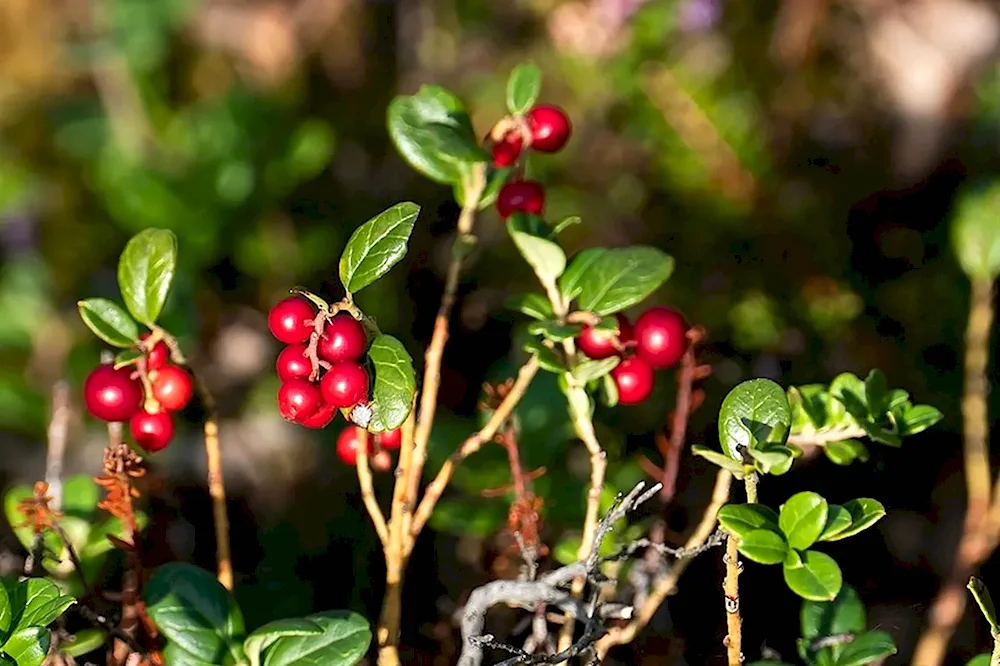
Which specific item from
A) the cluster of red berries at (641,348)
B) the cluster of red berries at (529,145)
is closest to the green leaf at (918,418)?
the cluster of red berries at (641,348)

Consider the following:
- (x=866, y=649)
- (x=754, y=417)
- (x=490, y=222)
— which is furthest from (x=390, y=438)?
(x=490, y=222)

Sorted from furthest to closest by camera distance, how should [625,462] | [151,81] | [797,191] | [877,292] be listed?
[151,81], [797,191], [877,292], [625,462]

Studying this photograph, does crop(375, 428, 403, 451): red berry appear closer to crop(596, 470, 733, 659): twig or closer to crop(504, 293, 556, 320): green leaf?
crop(504, 293, 556, 320): green leaf

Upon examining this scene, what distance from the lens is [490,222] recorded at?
2.44 m

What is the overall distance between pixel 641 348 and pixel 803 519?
0.31 m

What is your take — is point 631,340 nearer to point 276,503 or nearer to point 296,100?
point 276,503

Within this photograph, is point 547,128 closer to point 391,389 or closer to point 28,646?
point 391,389

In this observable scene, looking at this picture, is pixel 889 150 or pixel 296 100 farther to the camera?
pixel 296 100

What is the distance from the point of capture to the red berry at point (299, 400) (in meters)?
0.94

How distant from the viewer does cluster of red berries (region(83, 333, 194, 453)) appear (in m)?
1.06

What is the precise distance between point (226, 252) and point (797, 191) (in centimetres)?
130

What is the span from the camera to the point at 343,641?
981 mm

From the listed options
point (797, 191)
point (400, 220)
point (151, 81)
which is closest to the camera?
point (400, 220)

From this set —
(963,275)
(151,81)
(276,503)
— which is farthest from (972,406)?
(151,81)
